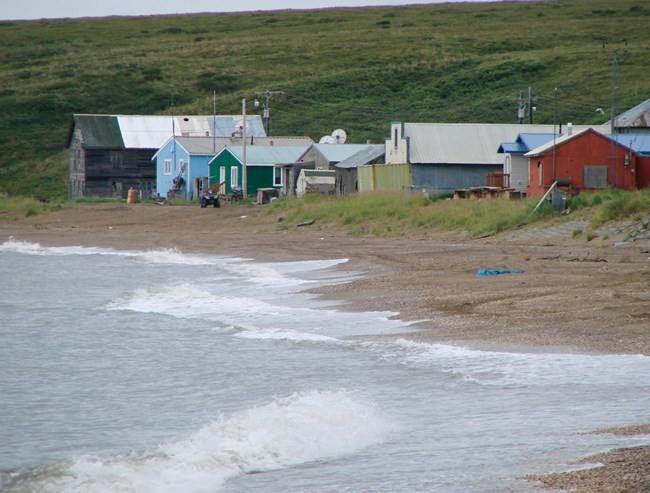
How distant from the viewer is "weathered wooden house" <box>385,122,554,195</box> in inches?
1759

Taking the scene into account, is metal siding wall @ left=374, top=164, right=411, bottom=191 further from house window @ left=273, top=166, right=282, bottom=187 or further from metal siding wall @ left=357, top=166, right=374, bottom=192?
house window @ left=273, top=166, right=282, bottom=187

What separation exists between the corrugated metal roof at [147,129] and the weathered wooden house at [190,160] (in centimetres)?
343

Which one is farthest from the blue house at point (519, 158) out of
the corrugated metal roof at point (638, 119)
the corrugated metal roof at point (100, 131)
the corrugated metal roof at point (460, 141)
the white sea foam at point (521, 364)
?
the corrugated metal roof at point (100, 131)

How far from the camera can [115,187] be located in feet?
214

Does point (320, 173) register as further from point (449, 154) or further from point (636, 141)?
point (636, 141)

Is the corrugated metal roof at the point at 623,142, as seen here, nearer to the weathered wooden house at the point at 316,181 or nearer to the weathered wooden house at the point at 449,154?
the weathered wooden house at the point at 449,154

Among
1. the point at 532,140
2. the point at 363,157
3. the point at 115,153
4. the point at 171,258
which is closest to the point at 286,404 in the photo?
the point at 171,258

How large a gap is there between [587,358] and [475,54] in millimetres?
94339

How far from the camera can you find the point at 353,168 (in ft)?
159

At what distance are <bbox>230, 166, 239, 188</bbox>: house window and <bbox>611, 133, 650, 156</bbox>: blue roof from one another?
22357 mm

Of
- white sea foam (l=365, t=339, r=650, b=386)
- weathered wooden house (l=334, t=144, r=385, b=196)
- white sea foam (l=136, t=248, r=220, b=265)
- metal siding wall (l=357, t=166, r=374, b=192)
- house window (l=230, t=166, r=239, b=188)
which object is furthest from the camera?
house window (l=230, t=166, r=239, b=188)

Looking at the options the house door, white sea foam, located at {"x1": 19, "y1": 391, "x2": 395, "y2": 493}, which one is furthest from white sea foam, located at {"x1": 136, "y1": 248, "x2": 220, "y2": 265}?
the house door

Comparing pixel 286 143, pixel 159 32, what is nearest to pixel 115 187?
pixel 286 143

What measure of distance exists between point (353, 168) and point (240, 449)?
39889mm
